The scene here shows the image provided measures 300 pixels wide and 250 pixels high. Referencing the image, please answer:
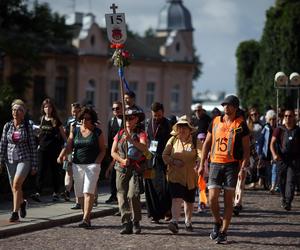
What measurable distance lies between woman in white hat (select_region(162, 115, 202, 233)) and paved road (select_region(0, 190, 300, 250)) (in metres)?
0.43

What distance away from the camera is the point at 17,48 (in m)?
45.1

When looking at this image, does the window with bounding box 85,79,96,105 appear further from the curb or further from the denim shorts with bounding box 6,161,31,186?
the denim shorts with bounding box 6,161,31,186

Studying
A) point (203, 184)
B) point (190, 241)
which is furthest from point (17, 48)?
point (190, 241)

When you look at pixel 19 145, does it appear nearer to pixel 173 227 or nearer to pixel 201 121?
pixel 173 227

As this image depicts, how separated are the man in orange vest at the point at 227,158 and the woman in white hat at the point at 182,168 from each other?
102cm

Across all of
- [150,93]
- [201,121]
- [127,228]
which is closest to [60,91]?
[150,93]

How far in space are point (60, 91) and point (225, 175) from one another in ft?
178

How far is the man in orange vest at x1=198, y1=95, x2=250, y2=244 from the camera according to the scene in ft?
41.7

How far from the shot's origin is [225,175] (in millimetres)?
12750

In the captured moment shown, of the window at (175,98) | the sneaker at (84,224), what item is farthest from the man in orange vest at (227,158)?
the window at (175,98)

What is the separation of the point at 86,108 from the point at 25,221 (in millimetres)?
1872

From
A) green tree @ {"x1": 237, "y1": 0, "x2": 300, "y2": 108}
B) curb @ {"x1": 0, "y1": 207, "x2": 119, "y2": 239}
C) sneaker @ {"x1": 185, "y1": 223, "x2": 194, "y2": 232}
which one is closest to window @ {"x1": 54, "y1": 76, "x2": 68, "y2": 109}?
green tree @ {"x1": 237, "y1": 0, "x2": 300, "y2": 108}

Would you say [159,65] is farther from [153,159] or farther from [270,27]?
[153,159]

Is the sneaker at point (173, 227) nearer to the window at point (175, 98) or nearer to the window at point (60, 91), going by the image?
the window at point (60, 91)
